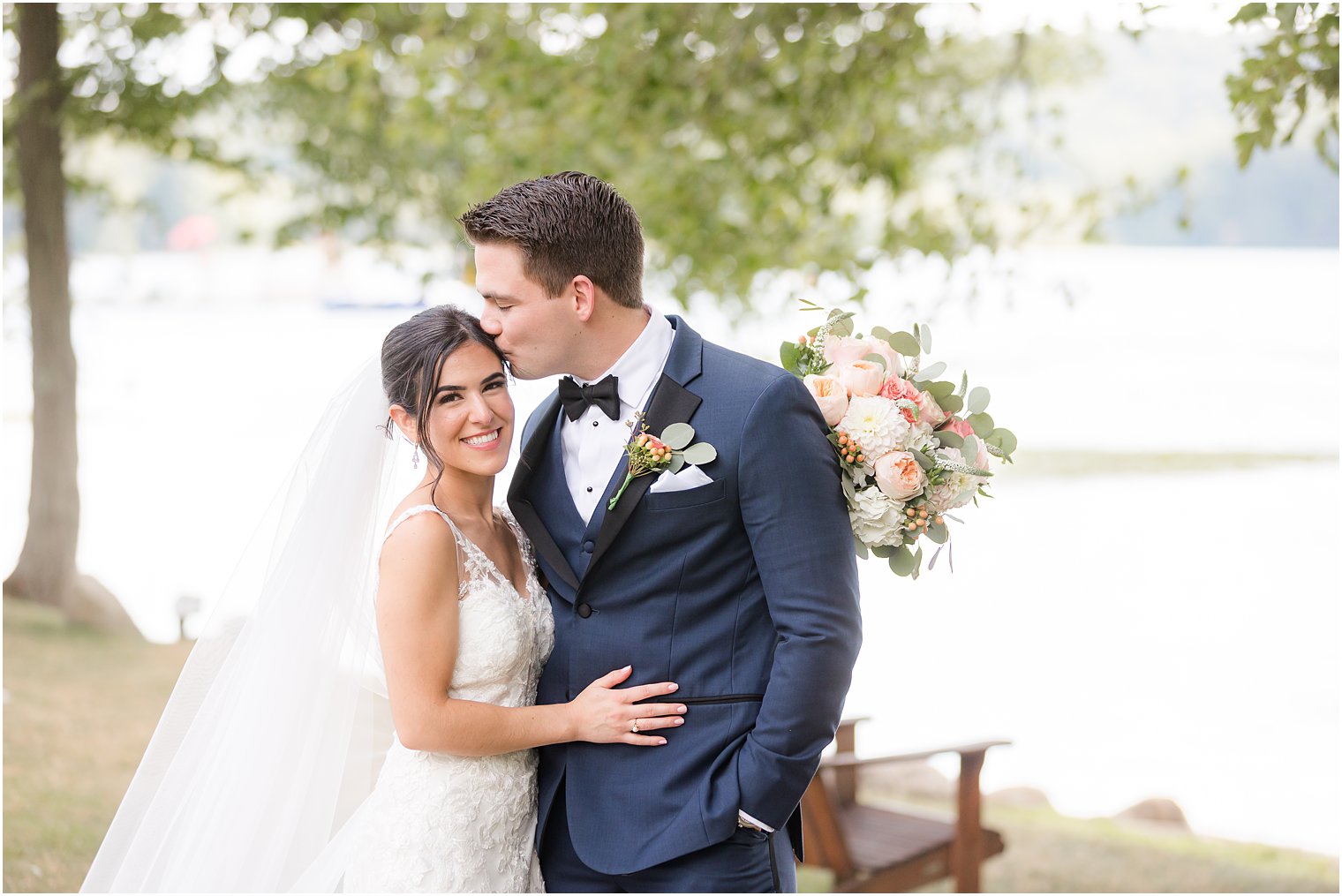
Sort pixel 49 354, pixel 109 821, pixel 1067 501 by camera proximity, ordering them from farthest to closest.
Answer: pixel 1067 501 < pixel 49 354 < pixel 109 821

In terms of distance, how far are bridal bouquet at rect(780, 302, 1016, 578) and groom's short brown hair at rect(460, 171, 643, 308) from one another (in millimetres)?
539

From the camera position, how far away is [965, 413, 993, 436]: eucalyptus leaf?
272 cm

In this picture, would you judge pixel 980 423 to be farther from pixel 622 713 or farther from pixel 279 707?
pixel 279 707

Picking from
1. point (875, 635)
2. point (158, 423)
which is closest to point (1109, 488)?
point (875, 635)

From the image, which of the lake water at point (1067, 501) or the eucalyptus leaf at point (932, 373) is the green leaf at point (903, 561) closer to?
the eucalyptus leaf at point (932, 373)

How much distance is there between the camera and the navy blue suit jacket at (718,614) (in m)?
2.29

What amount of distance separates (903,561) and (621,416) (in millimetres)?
718

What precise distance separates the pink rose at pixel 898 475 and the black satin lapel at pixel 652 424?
407 millimetres

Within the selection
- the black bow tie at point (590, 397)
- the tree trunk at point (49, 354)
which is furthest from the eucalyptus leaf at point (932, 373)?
the tree trunk at point (49, 354)

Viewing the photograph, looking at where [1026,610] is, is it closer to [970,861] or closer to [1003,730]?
[1003,730]

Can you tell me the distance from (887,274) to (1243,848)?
3.74 metres

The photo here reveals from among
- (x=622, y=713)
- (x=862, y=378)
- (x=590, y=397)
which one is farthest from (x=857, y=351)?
(x=622, y=713)

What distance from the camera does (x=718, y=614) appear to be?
2395 mm

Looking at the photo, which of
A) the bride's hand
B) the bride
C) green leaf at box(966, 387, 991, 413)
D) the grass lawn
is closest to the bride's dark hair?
the bride
